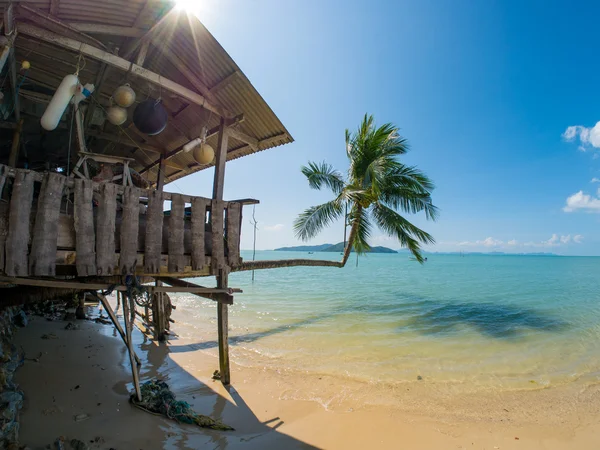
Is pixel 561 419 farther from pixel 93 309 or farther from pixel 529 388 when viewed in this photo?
pixel 93 309

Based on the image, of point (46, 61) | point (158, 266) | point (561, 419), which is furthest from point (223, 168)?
point (561, 419)

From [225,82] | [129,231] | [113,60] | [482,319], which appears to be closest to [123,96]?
[113,60]

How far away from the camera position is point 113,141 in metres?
7.36

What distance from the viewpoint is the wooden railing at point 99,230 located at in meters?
3.08

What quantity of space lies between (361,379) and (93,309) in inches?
454

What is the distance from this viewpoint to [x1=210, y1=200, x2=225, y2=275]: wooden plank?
472cm

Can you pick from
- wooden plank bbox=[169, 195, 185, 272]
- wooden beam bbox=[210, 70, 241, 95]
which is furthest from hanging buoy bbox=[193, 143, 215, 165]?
wooden plank bbox=[169, 195, 185, 272]

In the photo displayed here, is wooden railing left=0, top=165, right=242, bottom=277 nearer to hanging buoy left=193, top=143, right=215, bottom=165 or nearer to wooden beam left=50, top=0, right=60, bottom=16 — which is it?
hanging buoy left=193, top=143, right=215, bottom=165

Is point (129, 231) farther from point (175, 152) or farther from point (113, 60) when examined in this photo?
point (175, 152)

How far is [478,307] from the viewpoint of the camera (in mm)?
17844

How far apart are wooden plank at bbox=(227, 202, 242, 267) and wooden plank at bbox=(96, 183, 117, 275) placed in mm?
1672

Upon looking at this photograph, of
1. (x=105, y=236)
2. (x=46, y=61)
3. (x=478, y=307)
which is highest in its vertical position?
(x=46, y=61)

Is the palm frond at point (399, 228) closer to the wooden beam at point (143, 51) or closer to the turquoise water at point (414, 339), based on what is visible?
the turquoise water at point (414, 339)

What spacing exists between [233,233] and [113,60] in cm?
313
